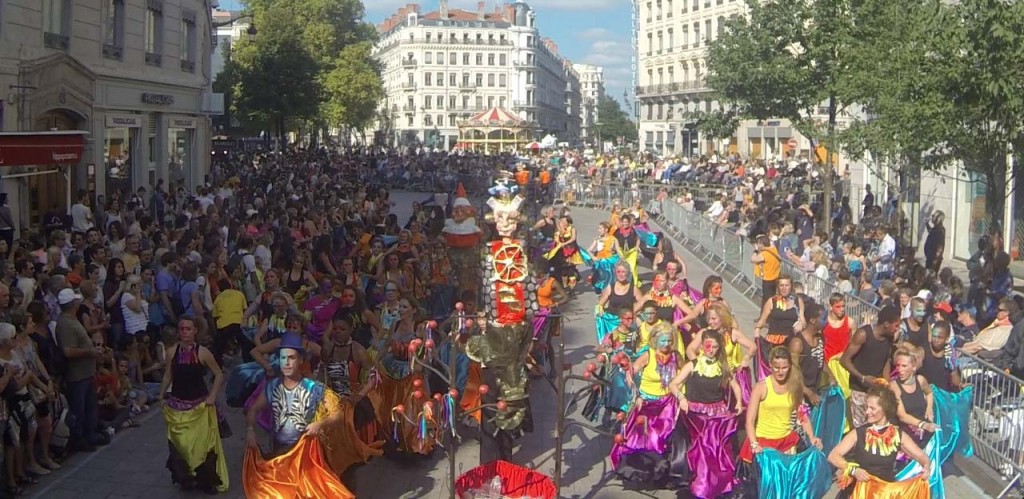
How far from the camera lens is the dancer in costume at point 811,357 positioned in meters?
9.16

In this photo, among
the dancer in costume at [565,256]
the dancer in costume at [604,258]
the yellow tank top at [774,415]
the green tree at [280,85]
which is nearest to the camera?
the yellow tank top at [774,415]

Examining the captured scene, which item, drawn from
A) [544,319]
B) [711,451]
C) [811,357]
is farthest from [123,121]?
[711,451]

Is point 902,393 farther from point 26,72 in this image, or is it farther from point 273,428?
point 26,72

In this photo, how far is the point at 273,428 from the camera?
8000 mm

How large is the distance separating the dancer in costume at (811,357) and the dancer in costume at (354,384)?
3.48 metres

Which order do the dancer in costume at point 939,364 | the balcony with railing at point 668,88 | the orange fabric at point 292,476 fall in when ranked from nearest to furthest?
the orange fabric at point 292,476
the dancer in costume at point 939,364
the balcony with railing at point 668,88

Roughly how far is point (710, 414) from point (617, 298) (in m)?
3.66

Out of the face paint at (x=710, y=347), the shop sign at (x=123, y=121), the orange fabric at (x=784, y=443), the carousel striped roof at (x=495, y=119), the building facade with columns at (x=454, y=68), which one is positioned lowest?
the orange fabric at (x=784, y=443)

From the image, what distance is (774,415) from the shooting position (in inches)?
319

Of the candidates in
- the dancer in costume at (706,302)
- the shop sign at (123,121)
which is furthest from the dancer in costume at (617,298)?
the shop sign at (123,121)

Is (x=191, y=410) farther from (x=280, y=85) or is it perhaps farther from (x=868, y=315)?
(x=280, y=85)

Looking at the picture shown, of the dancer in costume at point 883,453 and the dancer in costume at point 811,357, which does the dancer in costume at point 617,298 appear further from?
the dancer in costume at point 883,453

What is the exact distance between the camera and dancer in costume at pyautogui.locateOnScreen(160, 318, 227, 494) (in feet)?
28.7

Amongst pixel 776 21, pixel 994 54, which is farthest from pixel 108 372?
pixel 776 21
